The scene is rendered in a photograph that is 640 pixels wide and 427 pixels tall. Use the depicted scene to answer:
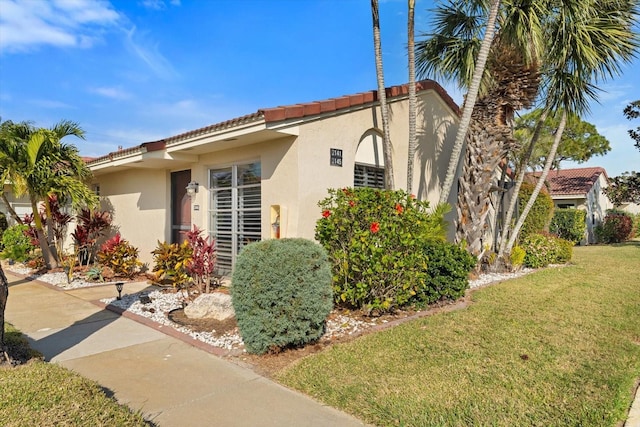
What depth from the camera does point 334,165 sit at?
8375 mm

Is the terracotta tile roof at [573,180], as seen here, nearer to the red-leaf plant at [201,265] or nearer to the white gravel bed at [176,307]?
the white gravel bed at [176,307]

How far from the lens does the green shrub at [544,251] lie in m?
12.6

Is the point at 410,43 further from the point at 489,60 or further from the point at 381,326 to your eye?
the point at 381,326

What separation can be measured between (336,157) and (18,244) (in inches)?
483

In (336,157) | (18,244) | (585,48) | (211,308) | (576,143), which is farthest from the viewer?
(576,143)

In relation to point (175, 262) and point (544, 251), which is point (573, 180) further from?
point (175, 262)

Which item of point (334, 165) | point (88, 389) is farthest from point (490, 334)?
point (88, 389)

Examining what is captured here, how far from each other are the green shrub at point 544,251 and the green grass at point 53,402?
1243cm

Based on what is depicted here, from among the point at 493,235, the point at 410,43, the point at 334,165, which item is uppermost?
the point at 410,43

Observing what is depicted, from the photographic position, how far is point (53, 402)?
3.14 m

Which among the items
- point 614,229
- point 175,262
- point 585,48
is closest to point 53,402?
point 175,262

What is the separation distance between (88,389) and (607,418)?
4572 millimetres

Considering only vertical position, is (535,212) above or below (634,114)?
below

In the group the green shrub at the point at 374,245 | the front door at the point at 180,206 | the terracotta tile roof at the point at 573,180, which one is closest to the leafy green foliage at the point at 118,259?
the front door at the point at 180,206
